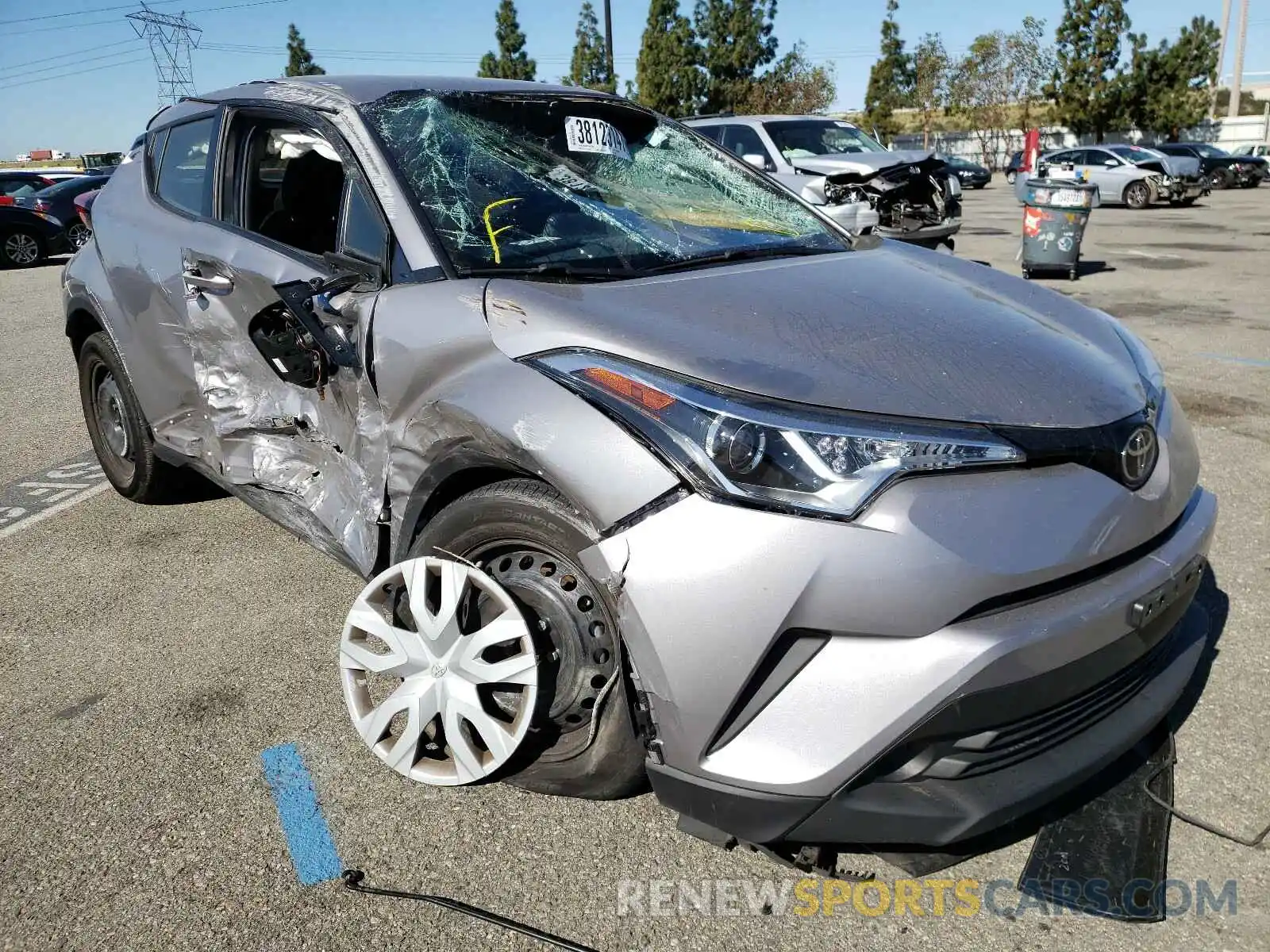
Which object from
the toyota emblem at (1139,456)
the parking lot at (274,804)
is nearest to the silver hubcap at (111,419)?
the parking lot at (274,804)

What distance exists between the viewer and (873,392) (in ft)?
6.37

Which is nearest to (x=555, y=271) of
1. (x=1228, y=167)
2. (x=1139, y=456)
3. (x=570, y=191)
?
(x=570, y=191)

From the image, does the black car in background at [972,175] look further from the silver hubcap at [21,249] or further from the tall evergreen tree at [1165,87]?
the silver hubcap at [21,249]

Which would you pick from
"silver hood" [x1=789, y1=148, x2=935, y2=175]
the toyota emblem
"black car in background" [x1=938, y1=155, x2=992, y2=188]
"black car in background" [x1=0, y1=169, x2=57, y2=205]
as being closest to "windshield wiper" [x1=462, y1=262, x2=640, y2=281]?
the toyota emblem

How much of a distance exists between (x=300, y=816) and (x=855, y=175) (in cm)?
1062

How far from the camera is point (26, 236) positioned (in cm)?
1645

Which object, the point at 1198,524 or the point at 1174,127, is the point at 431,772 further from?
the point at 1174,127

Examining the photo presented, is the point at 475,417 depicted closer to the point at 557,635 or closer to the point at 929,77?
the point at 557,635

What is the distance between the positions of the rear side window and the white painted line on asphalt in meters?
1.75

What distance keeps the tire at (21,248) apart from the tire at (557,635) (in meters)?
17.5

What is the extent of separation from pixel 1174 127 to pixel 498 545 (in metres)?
53.5

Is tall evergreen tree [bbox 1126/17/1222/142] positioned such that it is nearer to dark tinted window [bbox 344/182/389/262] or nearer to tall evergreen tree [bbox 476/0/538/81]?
tall evergreen tree [bbox 476/0/538/81]

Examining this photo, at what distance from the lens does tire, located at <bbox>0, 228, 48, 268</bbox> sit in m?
16.3

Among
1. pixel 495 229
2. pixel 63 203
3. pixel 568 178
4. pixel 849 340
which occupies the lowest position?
pixel 63 203
